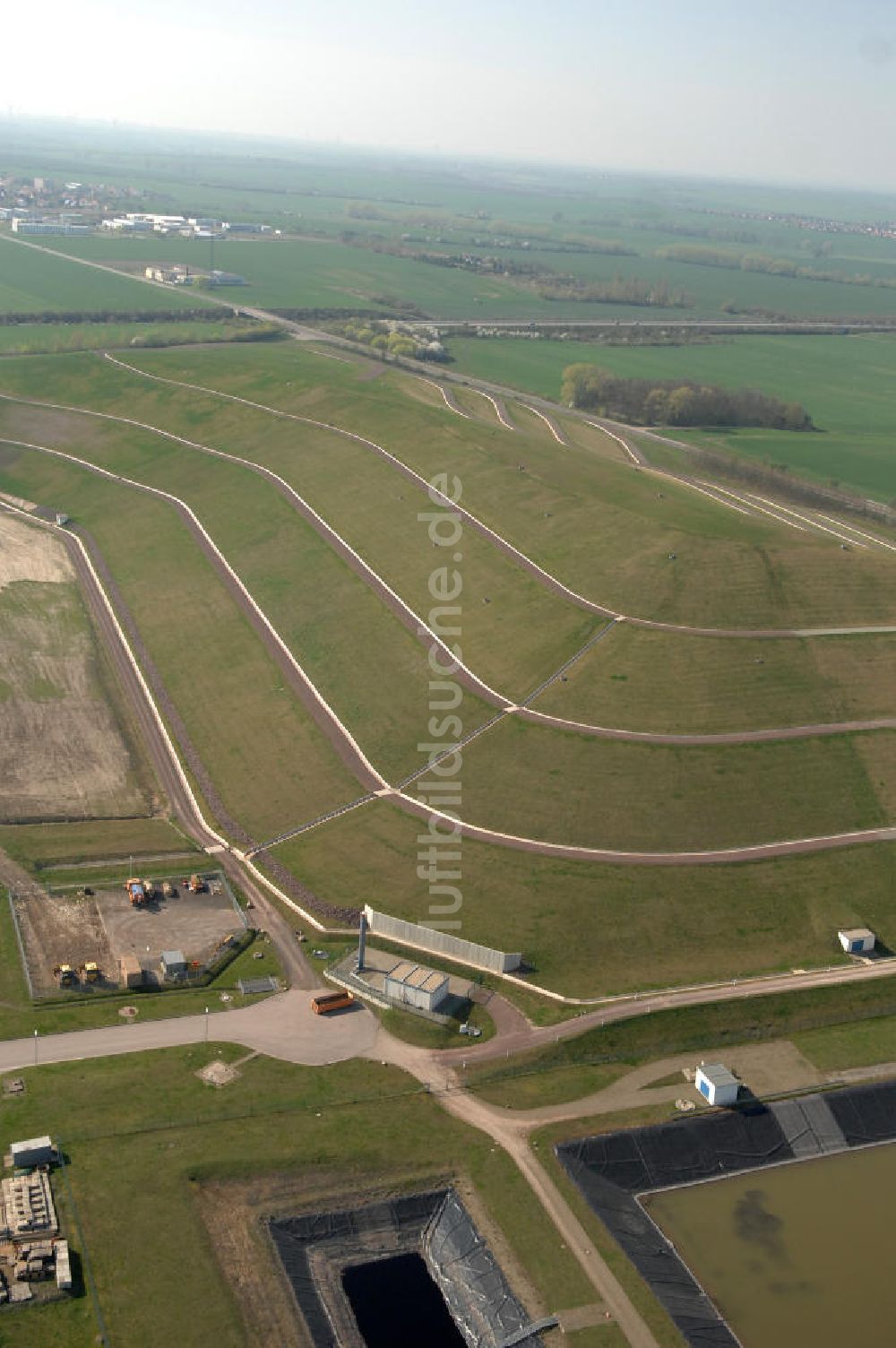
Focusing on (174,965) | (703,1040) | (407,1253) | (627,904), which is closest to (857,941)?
(703,1040)

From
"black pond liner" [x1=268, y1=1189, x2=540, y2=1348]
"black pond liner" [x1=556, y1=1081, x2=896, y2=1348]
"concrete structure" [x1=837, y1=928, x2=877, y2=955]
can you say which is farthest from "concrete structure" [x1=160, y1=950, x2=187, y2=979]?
"concrete structure" [x1=837, y1=928, x2=877, y2=955]

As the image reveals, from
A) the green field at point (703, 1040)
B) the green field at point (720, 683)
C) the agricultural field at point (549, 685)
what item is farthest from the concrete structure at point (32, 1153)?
the green field at point (720, 683)

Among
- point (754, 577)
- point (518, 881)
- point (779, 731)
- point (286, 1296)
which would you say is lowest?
point (286, 1296)

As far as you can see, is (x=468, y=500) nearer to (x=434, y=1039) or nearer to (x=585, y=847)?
(x=585, y=847)

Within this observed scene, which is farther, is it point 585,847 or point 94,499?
point 94,499

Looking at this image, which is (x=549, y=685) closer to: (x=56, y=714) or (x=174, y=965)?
(x=174, y=965)

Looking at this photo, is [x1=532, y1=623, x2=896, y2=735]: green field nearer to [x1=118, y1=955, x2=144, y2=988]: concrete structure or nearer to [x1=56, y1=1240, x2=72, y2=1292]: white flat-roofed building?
[x1=118, y1=955, x2=144, y2=988]: concrete structure

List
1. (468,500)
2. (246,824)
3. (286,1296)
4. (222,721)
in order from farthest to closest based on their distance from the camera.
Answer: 1. (468,500)
2. (222,721)
3. (246,824)
4. (286,1296)

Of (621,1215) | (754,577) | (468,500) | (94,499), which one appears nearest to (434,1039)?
(621,1215)
